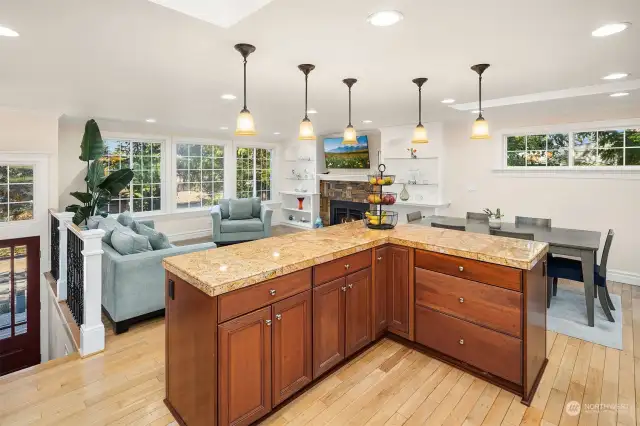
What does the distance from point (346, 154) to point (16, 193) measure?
224 inches

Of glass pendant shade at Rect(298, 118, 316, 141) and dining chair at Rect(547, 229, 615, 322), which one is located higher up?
glass pendant shade at Rect(298, 118, 316, 141)

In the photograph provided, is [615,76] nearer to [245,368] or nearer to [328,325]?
[328,325]

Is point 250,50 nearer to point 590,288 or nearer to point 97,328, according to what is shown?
point 97,328

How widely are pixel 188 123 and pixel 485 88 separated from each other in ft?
15.8

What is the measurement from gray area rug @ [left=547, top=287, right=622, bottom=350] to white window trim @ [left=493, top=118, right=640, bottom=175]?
67.4 inches

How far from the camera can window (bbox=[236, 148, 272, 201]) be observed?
336 inches

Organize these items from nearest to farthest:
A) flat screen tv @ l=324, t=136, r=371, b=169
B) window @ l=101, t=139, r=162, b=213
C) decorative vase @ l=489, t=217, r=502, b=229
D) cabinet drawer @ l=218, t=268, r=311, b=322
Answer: cabinet drawer @ l=218, t=268, r=311, b=322, decorative vase @ l=489, t=217, r=502, b=229, window @ l=101, t=139, r=162, b=213, flat screen tv @ l=324, t=136, r=371, b=169

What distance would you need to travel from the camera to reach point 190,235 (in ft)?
25.0

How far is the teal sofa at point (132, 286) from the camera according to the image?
10.5ft

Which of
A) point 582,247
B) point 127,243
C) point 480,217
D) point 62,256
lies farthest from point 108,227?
point 582,247

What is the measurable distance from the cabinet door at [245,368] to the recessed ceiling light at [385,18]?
1.82 m

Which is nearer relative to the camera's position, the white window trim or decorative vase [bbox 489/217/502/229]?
decorative vase [bbox 489/217/502/229]

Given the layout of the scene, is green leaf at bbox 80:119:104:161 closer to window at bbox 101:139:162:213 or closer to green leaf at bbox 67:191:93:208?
green leaf at bbox 67:191:93:208

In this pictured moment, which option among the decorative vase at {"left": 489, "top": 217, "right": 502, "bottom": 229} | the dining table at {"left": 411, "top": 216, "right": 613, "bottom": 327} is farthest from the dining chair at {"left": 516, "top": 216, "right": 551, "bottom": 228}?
the decorative vase at {"left": 489, "top": 217, "right": 502, "bottom": 229}
